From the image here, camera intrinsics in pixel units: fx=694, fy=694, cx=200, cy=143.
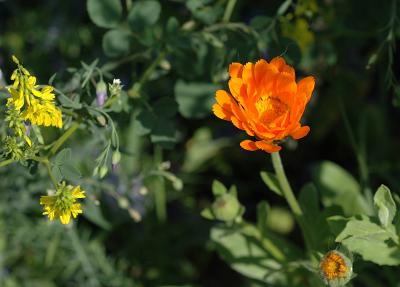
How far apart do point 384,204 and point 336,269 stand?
0.22m

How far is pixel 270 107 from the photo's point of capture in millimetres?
1511

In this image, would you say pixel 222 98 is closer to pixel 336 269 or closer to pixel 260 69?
pixel 260 69

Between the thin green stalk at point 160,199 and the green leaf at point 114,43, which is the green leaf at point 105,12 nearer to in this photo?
the green leaf at point 114,43

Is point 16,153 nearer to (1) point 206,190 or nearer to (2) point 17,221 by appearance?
(2) point 17,221

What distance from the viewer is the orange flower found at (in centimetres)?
133

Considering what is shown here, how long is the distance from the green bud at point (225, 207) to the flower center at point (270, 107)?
293 mm

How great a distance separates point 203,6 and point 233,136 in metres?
0.83

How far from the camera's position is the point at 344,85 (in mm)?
2553

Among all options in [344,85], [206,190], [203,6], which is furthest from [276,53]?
[206,190]

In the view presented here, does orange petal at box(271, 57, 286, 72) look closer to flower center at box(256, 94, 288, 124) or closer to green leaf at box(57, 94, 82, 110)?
flower center at box(256, 94, 288, 124)

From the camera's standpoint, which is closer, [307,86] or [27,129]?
[307,86]

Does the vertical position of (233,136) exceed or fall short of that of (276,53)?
it falls short

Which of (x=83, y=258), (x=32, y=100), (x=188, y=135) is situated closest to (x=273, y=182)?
(x=32, y=100)

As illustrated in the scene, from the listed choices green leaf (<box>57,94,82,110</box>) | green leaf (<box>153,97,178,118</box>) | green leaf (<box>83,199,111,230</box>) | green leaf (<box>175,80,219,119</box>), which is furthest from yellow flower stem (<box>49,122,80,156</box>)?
green leaf (<box>83,199,111,230</box>)
